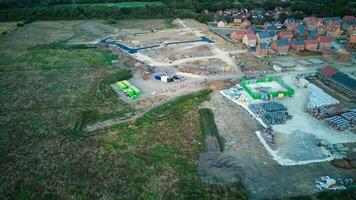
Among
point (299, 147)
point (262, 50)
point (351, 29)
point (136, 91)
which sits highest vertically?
point (351, 29)

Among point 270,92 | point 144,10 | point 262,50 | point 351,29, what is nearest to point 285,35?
point 262,50

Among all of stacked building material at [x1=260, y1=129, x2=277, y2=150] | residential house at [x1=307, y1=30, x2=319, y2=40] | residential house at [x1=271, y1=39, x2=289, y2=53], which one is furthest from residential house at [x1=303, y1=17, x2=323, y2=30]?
stacked building material at [x1=260, y1=129, x2=277, y2=150]

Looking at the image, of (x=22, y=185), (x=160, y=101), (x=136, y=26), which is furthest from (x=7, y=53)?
(x=22, y=185)

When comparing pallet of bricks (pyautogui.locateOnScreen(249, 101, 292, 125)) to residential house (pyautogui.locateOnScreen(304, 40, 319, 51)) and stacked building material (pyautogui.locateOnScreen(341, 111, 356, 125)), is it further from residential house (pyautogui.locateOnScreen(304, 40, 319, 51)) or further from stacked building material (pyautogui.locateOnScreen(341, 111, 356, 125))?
residential house (pyautogui.locateOnScreen(304, 40, 319, 51))

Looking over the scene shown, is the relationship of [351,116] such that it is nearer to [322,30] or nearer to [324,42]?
[324,42]

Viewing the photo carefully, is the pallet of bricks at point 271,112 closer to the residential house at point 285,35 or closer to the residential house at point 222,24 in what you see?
the residential house at point 285,35

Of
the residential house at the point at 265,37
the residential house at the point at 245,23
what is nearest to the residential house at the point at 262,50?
the residential house at the point at 265,37
